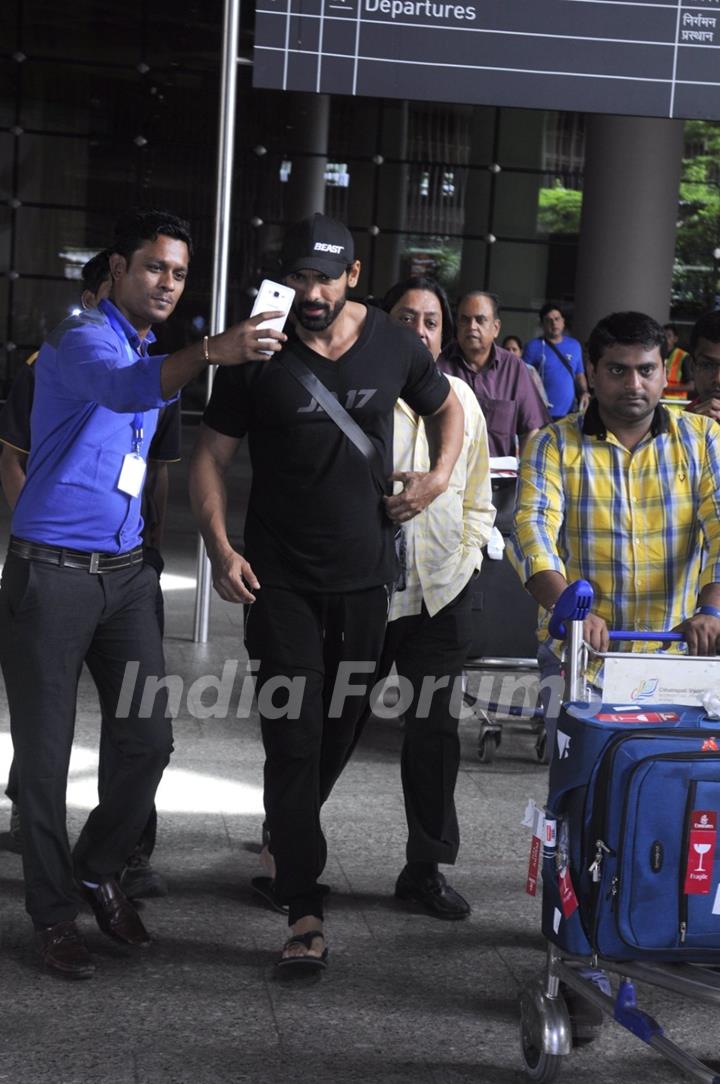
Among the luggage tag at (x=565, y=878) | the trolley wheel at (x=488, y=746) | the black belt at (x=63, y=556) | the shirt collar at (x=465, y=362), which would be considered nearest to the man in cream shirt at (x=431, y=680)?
the black belt at (x=63, y=556)

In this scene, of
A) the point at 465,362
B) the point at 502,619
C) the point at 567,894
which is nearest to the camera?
the point at 567,894

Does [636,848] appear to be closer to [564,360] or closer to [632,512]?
[632,512]

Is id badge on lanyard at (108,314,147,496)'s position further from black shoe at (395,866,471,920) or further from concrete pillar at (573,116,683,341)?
concrete pillar at (573,116,683,341)

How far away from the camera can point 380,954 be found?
4312 millimetres

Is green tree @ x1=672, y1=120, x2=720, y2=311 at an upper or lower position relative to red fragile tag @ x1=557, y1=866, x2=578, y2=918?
upper

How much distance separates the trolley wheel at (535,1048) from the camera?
11.3 feet

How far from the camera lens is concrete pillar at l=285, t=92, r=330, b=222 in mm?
21469

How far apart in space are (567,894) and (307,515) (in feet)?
4.33

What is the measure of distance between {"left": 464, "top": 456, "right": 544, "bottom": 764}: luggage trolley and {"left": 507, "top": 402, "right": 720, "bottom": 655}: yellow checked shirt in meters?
2.48

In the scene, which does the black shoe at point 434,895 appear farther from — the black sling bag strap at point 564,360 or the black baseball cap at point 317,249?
the black sling bag strap at point 564,360

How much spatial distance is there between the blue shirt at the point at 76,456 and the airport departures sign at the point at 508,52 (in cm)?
349

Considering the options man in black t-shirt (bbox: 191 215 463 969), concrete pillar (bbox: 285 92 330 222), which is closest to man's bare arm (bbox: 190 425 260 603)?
man in black t-shirt (bbox: 191 215 463 969)

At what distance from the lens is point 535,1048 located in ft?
11.5

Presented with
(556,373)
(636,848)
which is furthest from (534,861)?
(556,373)
